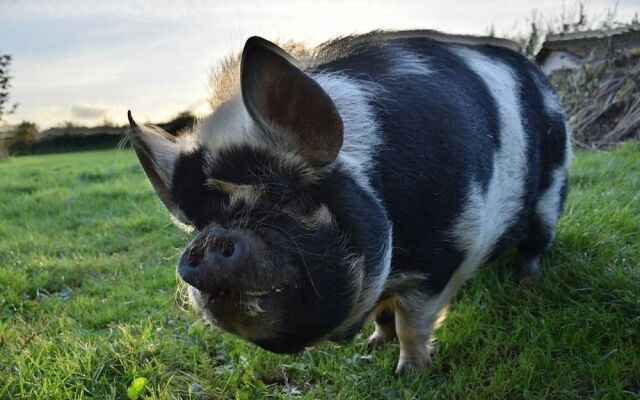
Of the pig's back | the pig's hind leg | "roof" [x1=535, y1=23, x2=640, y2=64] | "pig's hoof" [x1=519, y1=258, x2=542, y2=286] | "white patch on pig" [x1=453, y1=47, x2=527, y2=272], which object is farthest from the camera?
"roof" [x1=535, y1=23, x2=640, y2=64]

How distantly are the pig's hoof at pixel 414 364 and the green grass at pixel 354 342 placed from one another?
0.04m

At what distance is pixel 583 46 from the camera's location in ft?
33.2

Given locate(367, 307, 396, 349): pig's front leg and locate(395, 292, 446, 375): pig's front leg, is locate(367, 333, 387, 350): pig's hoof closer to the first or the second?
locate(367, 307, 396, 349): pig's front leg

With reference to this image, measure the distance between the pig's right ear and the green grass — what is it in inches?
35.2

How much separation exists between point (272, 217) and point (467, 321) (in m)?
1.81

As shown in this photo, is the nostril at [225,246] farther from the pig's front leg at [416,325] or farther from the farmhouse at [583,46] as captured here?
the farmhouse at [583,46]

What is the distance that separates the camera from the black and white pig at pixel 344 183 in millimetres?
2123

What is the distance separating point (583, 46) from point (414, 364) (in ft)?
27.0

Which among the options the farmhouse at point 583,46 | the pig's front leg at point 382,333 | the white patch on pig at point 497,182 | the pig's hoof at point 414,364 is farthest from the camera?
the farmhouse at point 583,46

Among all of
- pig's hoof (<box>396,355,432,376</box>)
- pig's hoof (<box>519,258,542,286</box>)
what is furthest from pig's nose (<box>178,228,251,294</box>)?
pig's hoof (<box>519,258,542,286</box>)

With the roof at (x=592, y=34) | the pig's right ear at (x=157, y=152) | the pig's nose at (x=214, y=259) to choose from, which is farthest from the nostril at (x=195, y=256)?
the roof at (x=592, y=34)

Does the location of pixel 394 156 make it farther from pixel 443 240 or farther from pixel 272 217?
pixel 272 217

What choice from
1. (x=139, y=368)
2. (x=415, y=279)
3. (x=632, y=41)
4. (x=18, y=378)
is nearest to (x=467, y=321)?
(x=415, y=279)

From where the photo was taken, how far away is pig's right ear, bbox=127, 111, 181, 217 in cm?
247
